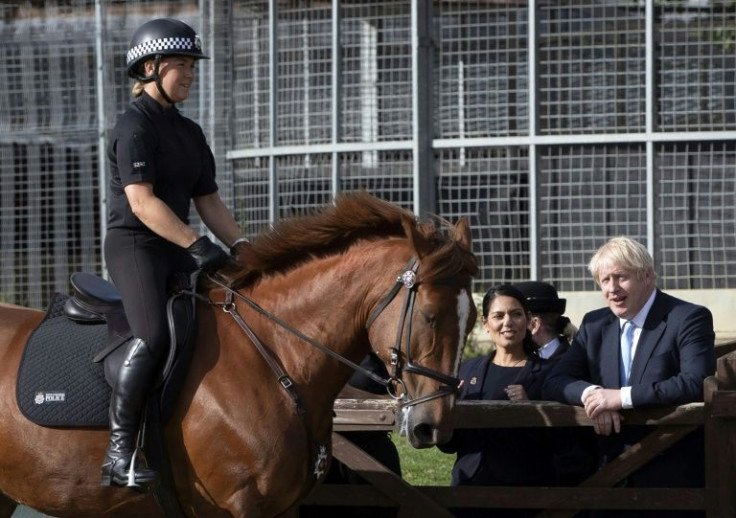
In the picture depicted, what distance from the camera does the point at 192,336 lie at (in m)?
5.68

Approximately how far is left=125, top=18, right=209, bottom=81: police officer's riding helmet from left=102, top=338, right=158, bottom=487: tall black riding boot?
134 centimetres

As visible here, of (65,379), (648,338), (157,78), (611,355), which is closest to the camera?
(65,379)

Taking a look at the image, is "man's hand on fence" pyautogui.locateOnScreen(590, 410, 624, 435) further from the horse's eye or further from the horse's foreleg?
the horse's foreleg

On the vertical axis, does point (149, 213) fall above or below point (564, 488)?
above

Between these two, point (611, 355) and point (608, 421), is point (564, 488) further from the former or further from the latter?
point (611, 355)

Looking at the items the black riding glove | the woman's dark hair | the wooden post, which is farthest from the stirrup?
the wooden post

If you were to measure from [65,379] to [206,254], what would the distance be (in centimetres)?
87

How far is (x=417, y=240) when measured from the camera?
5414 millimetres

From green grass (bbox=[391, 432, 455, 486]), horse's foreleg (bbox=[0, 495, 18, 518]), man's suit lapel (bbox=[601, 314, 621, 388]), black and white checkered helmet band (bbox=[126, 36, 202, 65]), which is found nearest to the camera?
black and white checkered helmet band (bbox=[126, 36, 202, 65])

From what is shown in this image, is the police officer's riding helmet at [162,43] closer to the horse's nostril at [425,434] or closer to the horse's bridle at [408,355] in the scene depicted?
the horse's bridle at [408,355]

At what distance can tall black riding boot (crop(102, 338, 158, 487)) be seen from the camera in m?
5.53

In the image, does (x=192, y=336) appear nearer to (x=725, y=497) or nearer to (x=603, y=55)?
(x=725, y=497)

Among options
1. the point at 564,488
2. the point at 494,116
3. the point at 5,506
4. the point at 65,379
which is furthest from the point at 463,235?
the point at 494,116

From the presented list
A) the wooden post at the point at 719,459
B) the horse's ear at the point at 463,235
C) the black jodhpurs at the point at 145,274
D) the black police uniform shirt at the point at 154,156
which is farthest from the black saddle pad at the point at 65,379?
the wooden post at the point at 719,459
